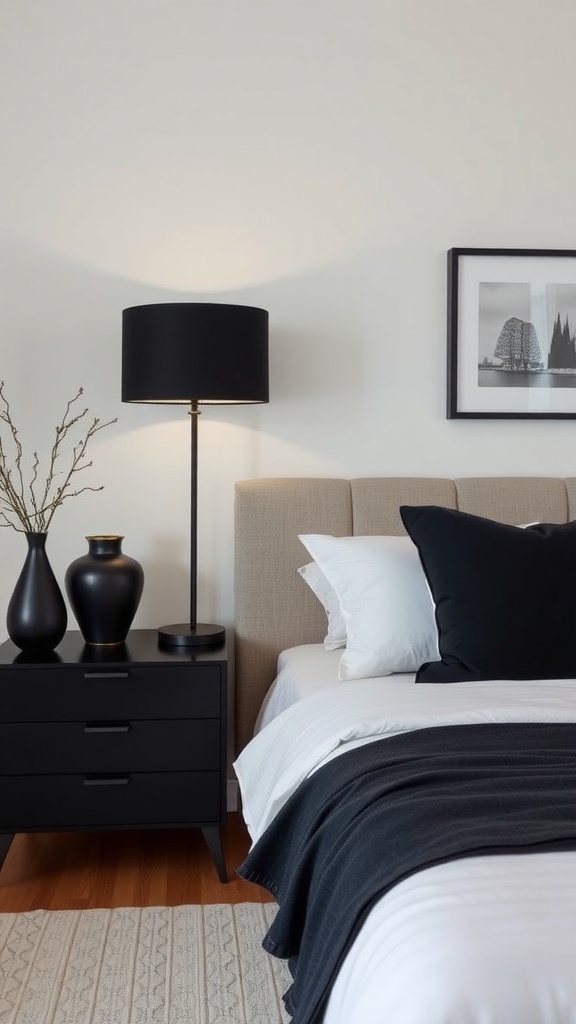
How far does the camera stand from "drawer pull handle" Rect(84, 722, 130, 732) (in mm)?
2777

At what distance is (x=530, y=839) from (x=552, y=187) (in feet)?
8.45

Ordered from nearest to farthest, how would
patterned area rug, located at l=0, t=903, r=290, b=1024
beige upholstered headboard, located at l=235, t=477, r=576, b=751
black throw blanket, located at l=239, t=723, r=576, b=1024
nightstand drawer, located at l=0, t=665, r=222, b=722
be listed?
black throw blanket, located at l=239, t=723, r=576, b=1024 < patterned area rug, located at l=0, t=903, r=290, b=1024 < nightstand drawer, located at l=0, t=665, r=222, b=722 < beige upholstered headboard, located at l=235, t=477, r=576, b=751

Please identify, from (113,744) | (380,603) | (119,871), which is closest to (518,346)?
(380,603)

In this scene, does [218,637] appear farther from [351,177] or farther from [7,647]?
[351,177]

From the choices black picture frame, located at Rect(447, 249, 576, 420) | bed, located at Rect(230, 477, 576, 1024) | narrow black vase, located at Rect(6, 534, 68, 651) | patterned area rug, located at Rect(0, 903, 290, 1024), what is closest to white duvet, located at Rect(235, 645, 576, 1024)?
bed, located at Rect(230, 477, 576, 1024)

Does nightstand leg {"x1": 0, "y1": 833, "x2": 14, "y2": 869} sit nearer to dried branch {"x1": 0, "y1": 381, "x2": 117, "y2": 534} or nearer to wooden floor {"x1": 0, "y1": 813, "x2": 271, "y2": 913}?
wooden floor {"x1": 0, "y1": 813, "x2": 271, "y2": 913}

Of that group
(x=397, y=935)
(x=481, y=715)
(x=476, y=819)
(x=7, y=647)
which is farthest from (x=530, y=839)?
(x=7, y=647)

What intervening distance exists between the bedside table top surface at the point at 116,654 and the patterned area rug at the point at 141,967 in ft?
2.10

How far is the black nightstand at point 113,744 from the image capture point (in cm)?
276

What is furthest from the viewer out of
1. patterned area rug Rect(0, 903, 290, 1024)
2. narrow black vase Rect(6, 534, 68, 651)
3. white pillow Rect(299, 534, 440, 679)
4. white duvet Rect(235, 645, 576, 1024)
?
narrow black vase Rect(6, 534, 68, 651)

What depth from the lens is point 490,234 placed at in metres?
3.37

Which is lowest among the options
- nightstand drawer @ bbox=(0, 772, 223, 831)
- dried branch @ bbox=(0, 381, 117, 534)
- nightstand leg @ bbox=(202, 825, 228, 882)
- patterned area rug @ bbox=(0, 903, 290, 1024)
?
patterned area rug @ bbox=(0, 903, 290, 1024)

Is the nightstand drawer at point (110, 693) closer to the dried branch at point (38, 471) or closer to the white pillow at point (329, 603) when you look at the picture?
the white pillow at point (329, 603)

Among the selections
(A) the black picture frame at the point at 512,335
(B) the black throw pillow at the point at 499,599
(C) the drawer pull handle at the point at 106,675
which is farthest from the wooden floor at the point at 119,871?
(A) the black picture frame at the point at 512,335
